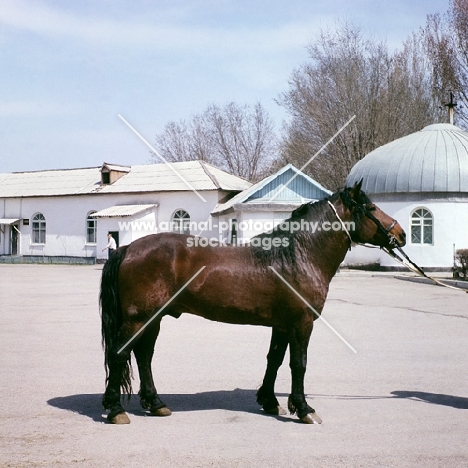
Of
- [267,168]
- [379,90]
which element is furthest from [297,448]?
[267,168]

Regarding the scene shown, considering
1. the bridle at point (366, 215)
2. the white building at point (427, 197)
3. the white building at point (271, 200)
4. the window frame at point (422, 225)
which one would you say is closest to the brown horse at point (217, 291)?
the bridle at point (366, 215)

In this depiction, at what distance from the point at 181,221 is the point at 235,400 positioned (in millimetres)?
35731

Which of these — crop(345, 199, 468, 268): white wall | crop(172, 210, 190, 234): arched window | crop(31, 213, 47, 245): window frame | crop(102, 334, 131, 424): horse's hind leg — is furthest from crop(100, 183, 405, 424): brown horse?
crop(31, 213, 47, 245): window frame

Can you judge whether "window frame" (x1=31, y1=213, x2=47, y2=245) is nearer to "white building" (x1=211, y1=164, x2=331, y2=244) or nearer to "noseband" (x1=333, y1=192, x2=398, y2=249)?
"white building" (x1=211, y1=164, x2=331, y2=244)

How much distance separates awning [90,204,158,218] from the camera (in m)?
40.9

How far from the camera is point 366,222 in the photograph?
242 inches

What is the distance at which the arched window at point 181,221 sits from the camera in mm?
41438

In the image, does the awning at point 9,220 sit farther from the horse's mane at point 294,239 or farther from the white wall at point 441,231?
the horse's mane at point 294,239

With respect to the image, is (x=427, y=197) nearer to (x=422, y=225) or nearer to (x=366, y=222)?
(x=422, y=225)

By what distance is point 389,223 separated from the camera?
6230 millimetres

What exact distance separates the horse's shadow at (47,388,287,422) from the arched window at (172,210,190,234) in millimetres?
34653

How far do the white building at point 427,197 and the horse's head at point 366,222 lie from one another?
2620 cm

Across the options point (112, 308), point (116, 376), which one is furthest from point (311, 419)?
point (112, 308)

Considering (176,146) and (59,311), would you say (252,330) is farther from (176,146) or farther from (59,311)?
(176,146)
